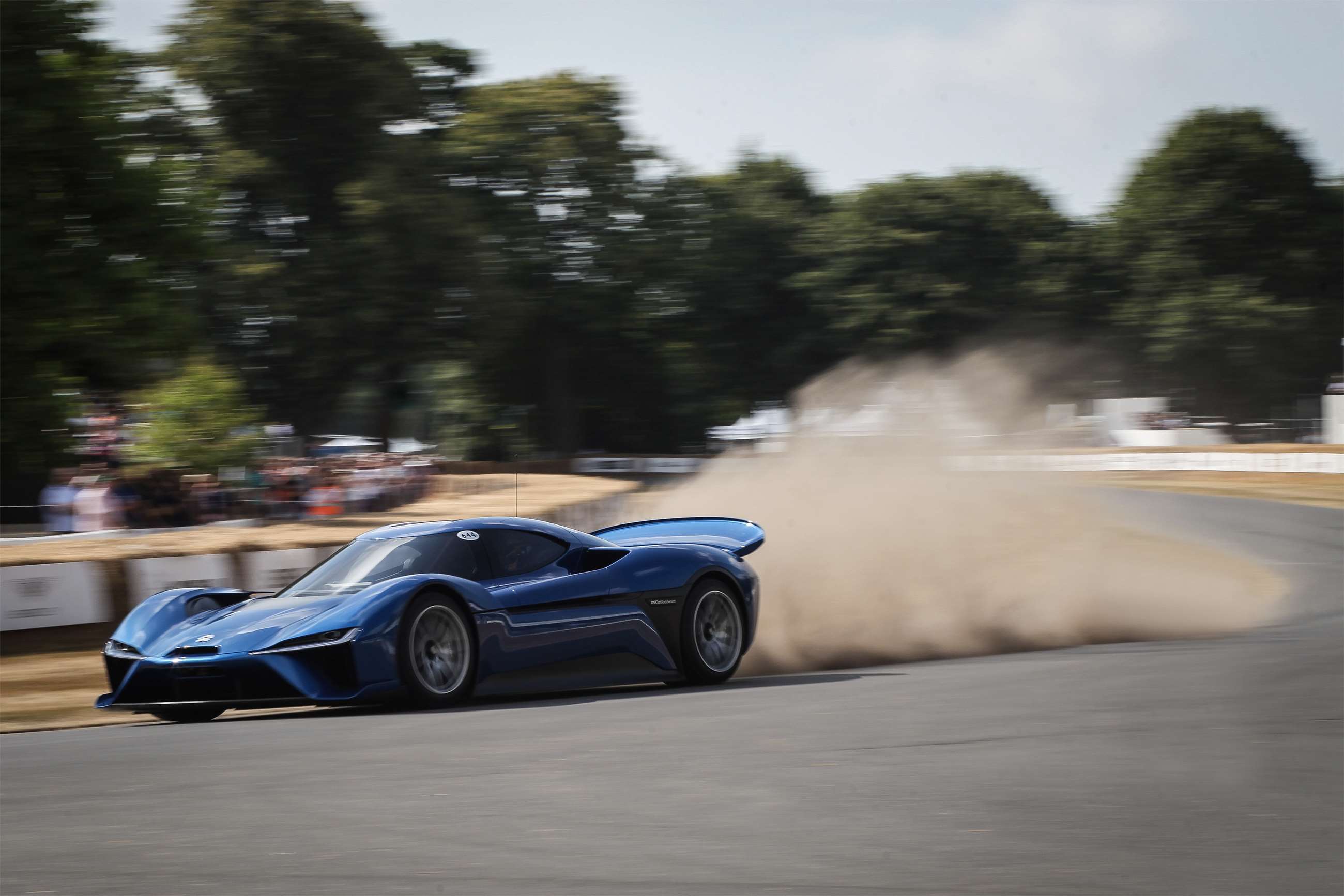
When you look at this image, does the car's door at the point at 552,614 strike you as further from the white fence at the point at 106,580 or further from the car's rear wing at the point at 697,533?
the white fence at the point at 106,580

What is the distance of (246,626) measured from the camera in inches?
323

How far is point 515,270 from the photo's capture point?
5112 cm

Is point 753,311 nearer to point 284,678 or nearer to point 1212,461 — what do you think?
point 1212,461

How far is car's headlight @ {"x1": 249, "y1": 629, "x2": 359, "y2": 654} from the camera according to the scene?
7.89 m

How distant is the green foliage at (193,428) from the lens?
23.9 m

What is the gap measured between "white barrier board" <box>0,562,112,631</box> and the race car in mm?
3169

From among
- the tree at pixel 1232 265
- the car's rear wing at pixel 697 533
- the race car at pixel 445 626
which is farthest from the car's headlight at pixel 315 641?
the tree at pixel 1232 265

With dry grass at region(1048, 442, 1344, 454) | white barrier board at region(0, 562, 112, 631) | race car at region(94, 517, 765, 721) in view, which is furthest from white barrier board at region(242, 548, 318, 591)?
dry grass at region(1048, 442, 1344, 454)

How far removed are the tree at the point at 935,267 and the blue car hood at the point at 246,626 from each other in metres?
56.1

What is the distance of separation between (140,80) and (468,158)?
30.4 meters

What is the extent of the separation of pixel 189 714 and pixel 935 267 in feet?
190

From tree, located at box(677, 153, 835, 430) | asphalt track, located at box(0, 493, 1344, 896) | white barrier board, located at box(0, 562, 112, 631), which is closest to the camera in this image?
asphalt track, located at box(0, 493, 1344, 896)

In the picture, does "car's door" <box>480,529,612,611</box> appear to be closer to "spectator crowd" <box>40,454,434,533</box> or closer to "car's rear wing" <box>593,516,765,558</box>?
"car's rear wing" <box>593,516,765,558</box>

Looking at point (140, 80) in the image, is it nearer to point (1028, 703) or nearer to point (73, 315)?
point (73, 315)
